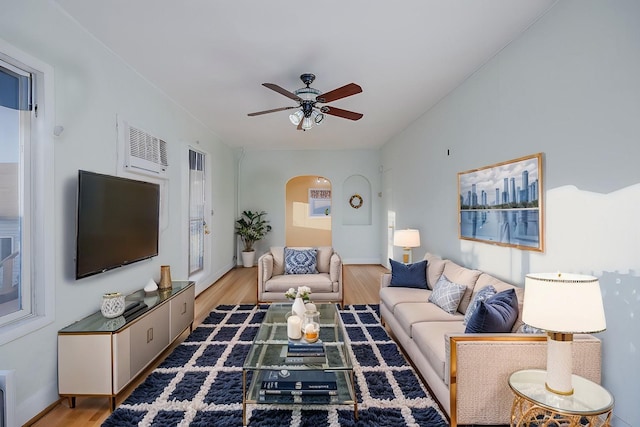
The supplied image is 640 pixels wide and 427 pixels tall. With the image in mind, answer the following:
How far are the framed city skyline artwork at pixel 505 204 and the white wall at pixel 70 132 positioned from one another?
3.43 m

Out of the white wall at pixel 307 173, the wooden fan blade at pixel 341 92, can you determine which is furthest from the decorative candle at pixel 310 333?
the white wall at pixel 307 173

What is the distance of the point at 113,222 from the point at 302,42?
7.06ft

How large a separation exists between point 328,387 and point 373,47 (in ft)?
8.78

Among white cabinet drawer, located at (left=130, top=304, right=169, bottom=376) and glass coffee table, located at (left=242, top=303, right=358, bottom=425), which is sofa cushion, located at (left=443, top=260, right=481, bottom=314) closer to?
glass coffee table, located at (left=242, top=303, right=358, bottom=425)

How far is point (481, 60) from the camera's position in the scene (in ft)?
9.92

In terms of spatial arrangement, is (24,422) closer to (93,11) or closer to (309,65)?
(93,11)

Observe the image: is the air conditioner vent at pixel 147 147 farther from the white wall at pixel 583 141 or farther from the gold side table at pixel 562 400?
the gold side table at pixel 562 400

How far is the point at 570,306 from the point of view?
1.48m

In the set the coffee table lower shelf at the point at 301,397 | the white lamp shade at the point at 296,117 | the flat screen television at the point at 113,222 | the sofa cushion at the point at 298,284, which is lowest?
the coffee table lower shelf at the point at 301,397

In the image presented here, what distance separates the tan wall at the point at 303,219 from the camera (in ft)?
31.2

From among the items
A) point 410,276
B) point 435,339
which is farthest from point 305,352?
point 410,276

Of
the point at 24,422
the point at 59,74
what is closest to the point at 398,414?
the point at 24,422

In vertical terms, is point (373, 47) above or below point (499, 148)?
above

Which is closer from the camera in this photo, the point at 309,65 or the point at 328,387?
the point at 328,387
